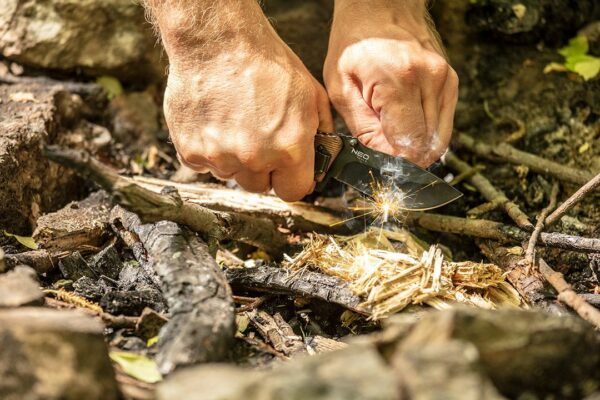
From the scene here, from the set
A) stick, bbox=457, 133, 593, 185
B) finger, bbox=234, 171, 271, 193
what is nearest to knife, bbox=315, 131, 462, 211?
finger, bbox=234, 171, 271, 193

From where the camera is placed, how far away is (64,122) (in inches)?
140

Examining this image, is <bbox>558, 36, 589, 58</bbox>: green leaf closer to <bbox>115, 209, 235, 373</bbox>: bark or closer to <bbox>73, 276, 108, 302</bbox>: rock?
<bbox>115, 209, 235, 373</bbox>: bark

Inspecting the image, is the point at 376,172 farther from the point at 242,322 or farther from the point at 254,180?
the point at 242,322

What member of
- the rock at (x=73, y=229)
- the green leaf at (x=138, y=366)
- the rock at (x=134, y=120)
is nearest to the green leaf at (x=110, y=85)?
the rock at (x=134, y=120)

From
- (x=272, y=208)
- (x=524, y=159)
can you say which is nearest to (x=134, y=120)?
(x=272, y=208)

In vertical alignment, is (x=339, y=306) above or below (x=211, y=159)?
below

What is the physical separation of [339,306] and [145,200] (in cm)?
97

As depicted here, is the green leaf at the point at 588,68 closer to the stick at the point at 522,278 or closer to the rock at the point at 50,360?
the stick at the point at 522,278

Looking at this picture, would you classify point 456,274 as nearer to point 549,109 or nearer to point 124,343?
point 124,343

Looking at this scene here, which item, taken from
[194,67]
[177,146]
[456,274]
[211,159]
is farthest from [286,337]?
[194,67]

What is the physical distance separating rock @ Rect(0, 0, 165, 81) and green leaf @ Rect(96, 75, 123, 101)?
0.13 ft

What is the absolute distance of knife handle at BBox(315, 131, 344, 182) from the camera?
101 inches

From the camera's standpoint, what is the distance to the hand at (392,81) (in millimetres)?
2451

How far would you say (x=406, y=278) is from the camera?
7.34 feet
